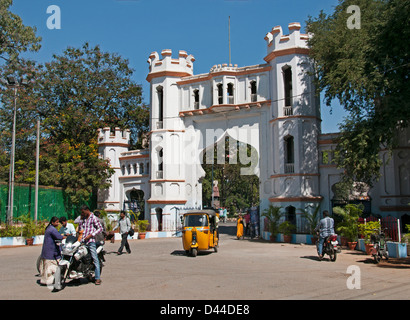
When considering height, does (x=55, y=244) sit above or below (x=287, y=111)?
below

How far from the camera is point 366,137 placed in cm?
1775

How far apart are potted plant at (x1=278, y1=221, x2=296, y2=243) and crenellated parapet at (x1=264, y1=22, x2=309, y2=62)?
10.4 metres

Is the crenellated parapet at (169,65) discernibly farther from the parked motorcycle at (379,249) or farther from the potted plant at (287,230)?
the parked motorcycle at (379,249)

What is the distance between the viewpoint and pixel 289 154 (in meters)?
25.7

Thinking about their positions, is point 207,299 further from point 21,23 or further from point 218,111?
point 21,23

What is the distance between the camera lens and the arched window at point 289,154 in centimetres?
2445

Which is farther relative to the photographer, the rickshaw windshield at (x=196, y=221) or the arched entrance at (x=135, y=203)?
the arched entrance at (x=135, y=203)

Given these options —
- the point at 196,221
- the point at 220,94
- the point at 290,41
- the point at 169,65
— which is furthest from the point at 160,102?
the point at 196,221

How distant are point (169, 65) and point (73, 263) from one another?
22.2 metres

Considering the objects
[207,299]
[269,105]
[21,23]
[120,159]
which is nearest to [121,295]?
[207,299]

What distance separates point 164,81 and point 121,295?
74.9ft

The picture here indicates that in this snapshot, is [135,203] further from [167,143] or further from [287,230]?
[287,230]

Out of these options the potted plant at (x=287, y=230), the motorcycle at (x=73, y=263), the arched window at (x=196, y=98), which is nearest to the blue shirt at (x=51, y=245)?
the motorcycle at (x=73, y=263)

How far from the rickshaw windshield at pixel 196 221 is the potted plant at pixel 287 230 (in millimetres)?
7830
